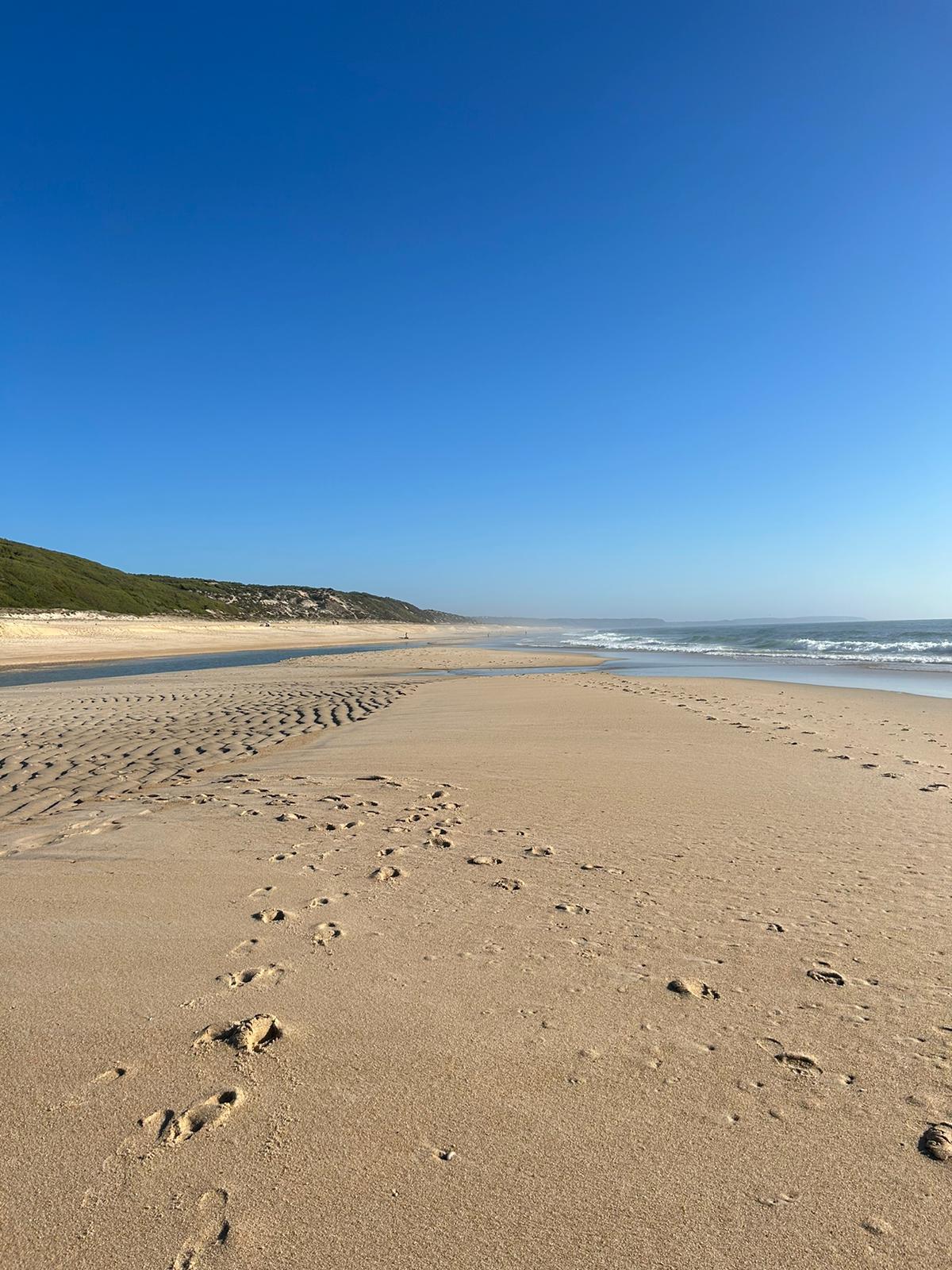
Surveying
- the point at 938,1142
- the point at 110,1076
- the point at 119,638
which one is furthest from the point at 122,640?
the point at 938,1142

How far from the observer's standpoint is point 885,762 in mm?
8445

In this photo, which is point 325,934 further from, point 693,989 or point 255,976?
point 693,989

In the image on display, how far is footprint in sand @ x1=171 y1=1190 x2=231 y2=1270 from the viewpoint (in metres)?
1.95

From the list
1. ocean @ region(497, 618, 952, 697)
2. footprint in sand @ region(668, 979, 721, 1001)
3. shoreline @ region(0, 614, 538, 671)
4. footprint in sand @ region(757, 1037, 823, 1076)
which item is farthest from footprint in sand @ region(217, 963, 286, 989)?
shoreline @ region(0, 614, 538, 671)

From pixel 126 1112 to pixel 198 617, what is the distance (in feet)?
251

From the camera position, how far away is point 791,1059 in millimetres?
2820

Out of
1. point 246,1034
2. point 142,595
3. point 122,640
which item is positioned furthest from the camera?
point 142,595

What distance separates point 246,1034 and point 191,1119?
0.45 metres

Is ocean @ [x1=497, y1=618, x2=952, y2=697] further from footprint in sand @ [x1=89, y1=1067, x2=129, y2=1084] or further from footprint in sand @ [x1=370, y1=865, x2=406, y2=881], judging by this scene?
footprint in sand @ [x1=89, y1=1067, x2=129, y2=1084]

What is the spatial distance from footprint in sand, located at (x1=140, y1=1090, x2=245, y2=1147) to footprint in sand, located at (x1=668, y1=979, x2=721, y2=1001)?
6.64ft

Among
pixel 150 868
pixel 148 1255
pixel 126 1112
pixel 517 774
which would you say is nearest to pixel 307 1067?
pixel 126 1112

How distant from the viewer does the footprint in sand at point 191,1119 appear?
2.41 metres

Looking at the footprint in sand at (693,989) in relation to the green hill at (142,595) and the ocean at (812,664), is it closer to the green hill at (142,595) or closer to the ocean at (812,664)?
the ocean at (812,664)

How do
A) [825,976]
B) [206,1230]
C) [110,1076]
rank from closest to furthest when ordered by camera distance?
[206,1230], [110,1076], [825,976]
